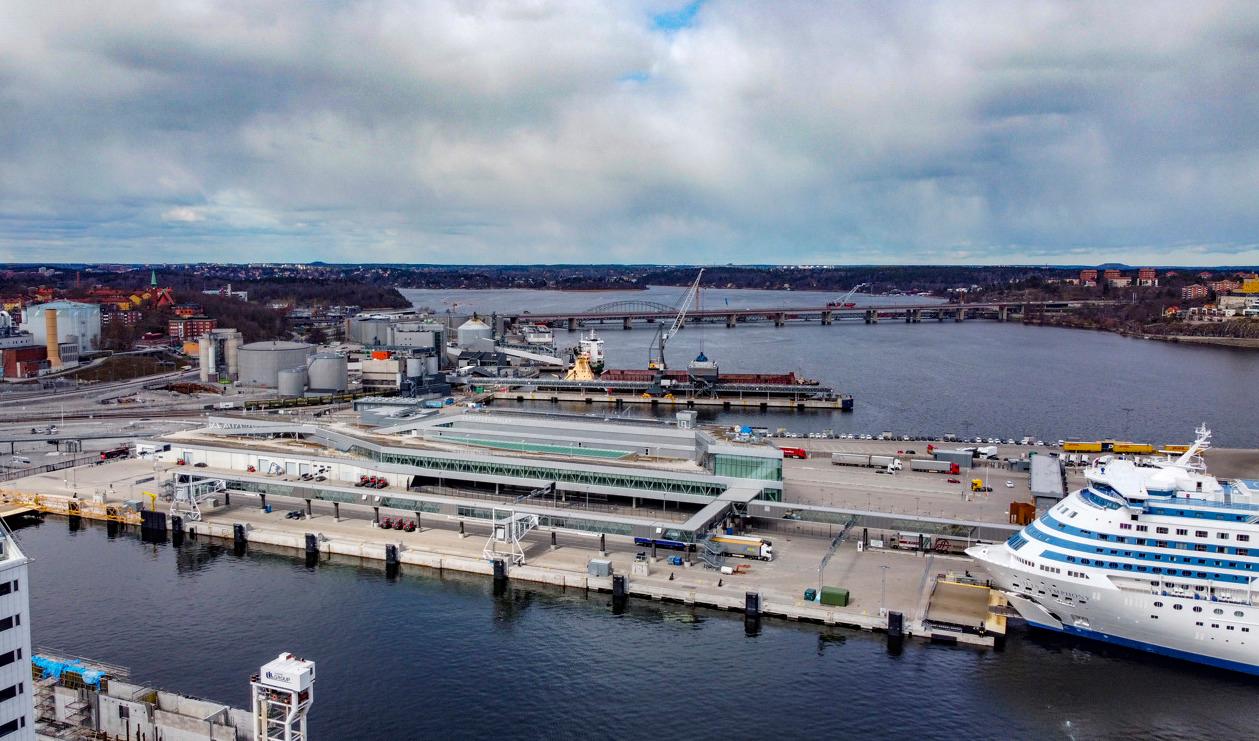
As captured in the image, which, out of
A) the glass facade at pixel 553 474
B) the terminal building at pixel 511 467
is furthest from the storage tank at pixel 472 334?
the glass facade at pixel 553 474

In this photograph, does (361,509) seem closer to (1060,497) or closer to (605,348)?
(1060,497)

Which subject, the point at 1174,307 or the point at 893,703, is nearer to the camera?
the point at 893,703

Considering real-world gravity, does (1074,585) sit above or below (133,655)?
above

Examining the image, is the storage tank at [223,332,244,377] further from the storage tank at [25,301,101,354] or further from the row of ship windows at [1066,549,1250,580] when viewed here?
the row of ship windows at [1066,549,1250,580]

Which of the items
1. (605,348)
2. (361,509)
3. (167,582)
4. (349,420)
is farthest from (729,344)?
(167,582)

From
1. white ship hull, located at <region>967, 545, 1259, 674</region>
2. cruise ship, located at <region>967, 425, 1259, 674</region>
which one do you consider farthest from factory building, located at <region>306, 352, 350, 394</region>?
cruise ship, located at <region>967, 425, 1259, 674</region>

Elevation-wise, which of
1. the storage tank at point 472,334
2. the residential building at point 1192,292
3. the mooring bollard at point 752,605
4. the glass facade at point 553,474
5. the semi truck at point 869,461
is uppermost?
the residential building at point 1192,292

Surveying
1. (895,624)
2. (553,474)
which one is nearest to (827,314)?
(553,474)

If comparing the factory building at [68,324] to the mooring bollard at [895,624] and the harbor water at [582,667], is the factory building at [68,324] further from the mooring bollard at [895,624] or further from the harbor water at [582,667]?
the mooring bollard at [895,624]
